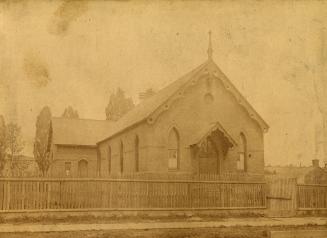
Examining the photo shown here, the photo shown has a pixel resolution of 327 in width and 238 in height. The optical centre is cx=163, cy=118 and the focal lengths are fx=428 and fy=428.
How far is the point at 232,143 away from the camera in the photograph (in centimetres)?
2269

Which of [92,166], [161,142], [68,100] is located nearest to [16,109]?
[68,100]

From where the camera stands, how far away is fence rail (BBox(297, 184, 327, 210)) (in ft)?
66.6

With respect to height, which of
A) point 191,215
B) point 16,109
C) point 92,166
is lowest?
point 191,215

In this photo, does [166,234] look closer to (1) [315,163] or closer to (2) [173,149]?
(2) [173,149]

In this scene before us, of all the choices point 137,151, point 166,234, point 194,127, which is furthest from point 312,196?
point 137,151

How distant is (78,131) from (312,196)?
2170 centimetres

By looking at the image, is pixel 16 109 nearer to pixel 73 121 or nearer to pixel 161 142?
pixel 161 142

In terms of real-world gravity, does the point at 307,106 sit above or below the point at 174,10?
below

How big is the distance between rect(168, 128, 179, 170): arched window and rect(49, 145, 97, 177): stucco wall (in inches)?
521

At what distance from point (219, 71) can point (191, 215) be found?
8419 millimetres

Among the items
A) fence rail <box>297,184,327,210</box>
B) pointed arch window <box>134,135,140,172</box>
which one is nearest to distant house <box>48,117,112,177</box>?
pointed arch window <box>134,135,140,172</box>

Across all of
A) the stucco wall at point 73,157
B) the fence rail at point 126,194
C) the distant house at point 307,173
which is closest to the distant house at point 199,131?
the distant house at point 307,173

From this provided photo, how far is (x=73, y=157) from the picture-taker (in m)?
34.9

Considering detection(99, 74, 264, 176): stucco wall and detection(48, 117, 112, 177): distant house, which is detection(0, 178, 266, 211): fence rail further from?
detection(48, 117, 112, 177): distant house
